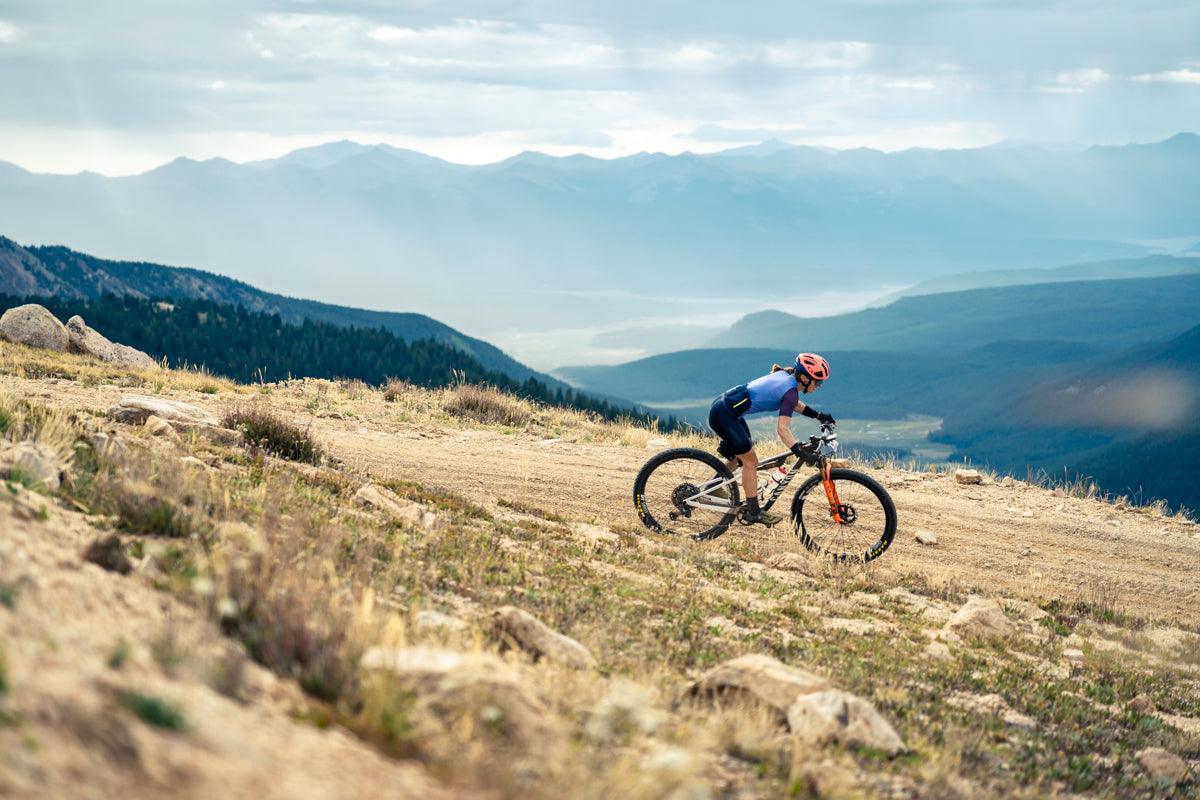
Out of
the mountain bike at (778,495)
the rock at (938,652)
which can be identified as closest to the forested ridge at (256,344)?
the mountain bike at (778,495)

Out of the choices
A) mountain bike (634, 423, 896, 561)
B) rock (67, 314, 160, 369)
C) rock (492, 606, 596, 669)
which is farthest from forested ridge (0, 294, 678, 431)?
rock (492, 606, 596, 669)

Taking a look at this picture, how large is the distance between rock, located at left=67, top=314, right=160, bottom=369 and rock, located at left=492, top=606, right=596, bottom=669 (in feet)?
89.6

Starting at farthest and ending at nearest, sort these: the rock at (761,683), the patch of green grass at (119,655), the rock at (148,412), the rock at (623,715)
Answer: the rock at (148,412), the rock at (761,683), the rock at (623,715), the patch of green grass at (119,655)

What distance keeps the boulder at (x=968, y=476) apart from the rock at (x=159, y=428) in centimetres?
1502

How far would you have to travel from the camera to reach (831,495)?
45.0ft

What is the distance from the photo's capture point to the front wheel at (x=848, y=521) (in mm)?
13742

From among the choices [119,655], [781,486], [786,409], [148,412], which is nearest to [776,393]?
[786,409]

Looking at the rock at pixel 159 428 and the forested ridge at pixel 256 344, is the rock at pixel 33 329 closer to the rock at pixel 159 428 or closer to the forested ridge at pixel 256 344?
the rock at pixel 159 428

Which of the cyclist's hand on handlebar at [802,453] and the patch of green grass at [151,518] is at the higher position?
→ the cyclist's hand on handlebar at [802,453]

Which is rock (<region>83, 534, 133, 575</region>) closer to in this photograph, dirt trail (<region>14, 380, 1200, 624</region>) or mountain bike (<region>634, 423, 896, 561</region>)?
dirt trail (<region>14, 380, 1200, 624</region>)

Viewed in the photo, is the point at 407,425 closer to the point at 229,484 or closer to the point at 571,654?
the point at 229,484

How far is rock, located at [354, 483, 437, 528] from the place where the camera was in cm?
1192

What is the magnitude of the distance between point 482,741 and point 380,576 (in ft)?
13.8

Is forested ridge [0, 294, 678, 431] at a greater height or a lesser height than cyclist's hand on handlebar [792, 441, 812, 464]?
greater
